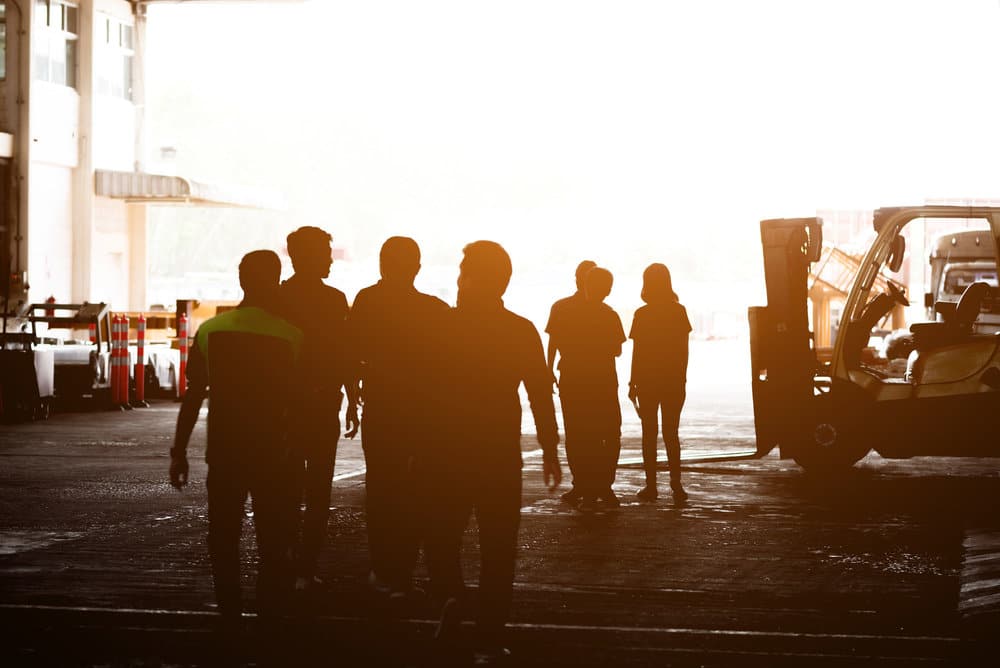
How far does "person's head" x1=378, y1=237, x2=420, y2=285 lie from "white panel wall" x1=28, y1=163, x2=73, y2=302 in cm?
2322

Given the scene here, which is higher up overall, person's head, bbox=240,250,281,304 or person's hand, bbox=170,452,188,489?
person's head, bbox=240,250,281,304

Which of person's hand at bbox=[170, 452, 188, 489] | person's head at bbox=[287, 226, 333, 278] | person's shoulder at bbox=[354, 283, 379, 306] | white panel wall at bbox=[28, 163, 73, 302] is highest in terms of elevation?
white panel wall at bbox=[28, 163, 73, 302]

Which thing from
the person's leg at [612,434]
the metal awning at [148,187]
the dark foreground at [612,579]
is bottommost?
the dark foreground at [612,579]

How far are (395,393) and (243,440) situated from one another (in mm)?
725

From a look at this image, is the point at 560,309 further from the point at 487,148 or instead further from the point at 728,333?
the point at 487,148

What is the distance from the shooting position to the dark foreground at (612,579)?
6.61 m

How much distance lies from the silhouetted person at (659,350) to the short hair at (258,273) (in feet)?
15.4

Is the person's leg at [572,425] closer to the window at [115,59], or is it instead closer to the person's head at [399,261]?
the person's head at [399,261]

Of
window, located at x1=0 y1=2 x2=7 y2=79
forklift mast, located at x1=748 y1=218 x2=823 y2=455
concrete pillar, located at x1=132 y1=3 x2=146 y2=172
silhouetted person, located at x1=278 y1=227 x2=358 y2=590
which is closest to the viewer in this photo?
silhouetted person, located at x1=278 y1=227 x2=358 y2=590

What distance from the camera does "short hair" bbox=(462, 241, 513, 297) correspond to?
254 inches

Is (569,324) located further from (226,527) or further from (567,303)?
(226,527)

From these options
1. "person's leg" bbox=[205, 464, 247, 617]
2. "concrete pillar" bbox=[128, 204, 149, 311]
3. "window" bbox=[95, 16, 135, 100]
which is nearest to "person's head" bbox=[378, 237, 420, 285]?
"person's leg" bbox=[205, 464, 247, 617]

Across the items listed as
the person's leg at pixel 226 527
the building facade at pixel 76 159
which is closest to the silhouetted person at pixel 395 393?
the person's leg at pixel 226 527

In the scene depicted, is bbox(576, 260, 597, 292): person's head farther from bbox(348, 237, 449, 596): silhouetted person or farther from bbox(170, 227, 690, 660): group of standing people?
bbox(348, 237, 449, 596): silhouetted person
